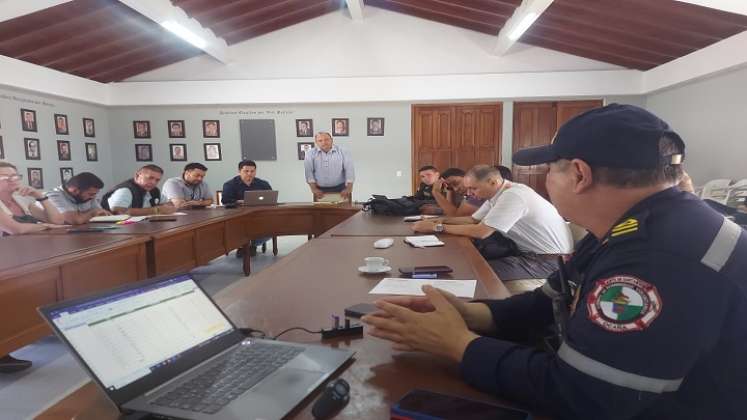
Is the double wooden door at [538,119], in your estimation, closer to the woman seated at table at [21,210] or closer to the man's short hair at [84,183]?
the man's short hair at [84,183]

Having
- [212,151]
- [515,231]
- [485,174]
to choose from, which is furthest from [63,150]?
[515,231]

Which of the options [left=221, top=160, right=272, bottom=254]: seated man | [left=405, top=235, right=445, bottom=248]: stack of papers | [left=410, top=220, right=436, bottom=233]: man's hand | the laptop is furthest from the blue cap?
[left=221, top=160, right=272, bottom=254]: seated man

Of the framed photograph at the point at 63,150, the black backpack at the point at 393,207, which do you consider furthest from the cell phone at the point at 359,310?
the framed photograph at the point at 63,150

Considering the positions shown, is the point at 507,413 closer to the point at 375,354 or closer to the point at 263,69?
the point at 375,354

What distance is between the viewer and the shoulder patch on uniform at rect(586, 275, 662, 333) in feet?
2.18

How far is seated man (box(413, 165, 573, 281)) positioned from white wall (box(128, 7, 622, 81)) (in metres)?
5.39

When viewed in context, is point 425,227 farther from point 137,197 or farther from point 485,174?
point 137,197

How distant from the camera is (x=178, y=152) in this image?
843 cm

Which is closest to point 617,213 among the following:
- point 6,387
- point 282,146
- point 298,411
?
point 298,411

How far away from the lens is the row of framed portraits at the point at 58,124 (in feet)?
21.6

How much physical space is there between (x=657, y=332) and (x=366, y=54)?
26.0 feet

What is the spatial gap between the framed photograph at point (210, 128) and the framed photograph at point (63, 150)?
2163 mm

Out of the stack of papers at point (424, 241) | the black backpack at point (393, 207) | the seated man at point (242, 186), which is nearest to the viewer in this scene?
the stack of papers at point (424, 241)

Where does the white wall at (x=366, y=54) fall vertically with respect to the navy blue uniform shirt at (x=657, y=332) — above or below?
above
